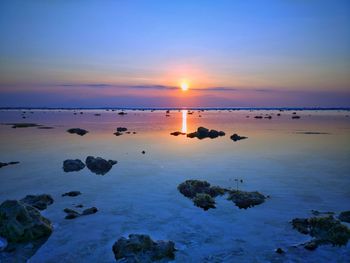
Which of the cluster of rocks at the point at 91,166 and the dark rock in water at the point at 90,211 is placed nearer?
the dark rock in water at the point at 90,211

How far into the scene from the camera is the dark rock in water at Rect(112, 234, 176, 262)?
1205 centimetres

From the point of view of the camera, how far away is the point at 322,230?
14.6 m

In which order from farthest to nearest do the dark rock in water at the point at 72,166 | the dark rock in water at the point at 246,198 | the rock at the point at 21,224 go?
the dark rock in water at the point at 72,166, the dark rock in water at the point at 246,198, the rock at the point at 21,224

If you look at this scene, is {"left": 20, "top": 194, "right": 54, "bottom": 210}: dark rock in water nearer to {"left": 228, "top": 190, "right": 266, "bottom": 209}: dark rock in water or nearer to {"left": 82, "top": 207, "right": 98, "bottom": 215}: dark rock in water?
{"left": 82, "top": 207, "right": 98, "bottom": 215}: dark rock in water

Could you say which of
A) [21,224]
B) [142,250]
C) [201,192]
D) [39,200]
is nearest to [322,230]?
[201,192]

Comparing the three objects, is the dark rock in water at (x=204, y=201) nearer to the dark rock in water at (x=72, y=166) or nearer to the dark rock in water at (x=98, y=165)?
the dark rock in water at (x=98, y=165)

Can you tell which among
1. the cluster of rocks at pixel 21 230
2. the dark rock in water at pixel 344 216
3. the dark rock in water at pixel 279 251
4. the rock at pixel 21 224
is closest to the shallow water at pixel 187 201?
the dark rock in water at pixel 279 251

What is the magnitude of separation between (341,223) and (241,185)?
870cm

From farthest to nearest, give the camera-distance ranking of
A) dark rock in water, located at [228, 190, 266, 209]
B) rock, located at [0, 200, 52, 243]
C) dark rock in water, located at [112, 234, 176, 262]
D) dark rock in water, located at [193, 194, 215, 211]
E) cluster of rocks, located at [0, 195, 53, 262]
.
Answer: dark rock in water, located at [228, 190, 266, 209] < dark rock in water, located at [193, 194, 215, 211] < rock, located at [0, 200, 52, 243] < cluster of rocks, located at [0, 195, 53, 262] < dark rock in water, located at [112, 234, 176, 262]

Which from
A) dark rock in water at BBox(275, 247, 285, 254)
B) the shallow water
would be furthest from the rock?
dark rock in water at BBox(275, 247, 285, 254)

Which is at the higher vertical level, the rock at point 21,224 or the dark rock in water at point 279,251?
the rock at point 21,224

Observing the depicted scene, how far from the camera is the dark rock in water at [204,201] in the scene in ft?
60.9

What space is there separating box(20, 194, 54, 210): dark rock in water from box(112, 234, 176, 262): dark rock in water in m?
7.61

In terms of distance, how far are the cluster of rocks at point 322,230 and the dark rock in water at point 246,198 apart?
3.28 meters
